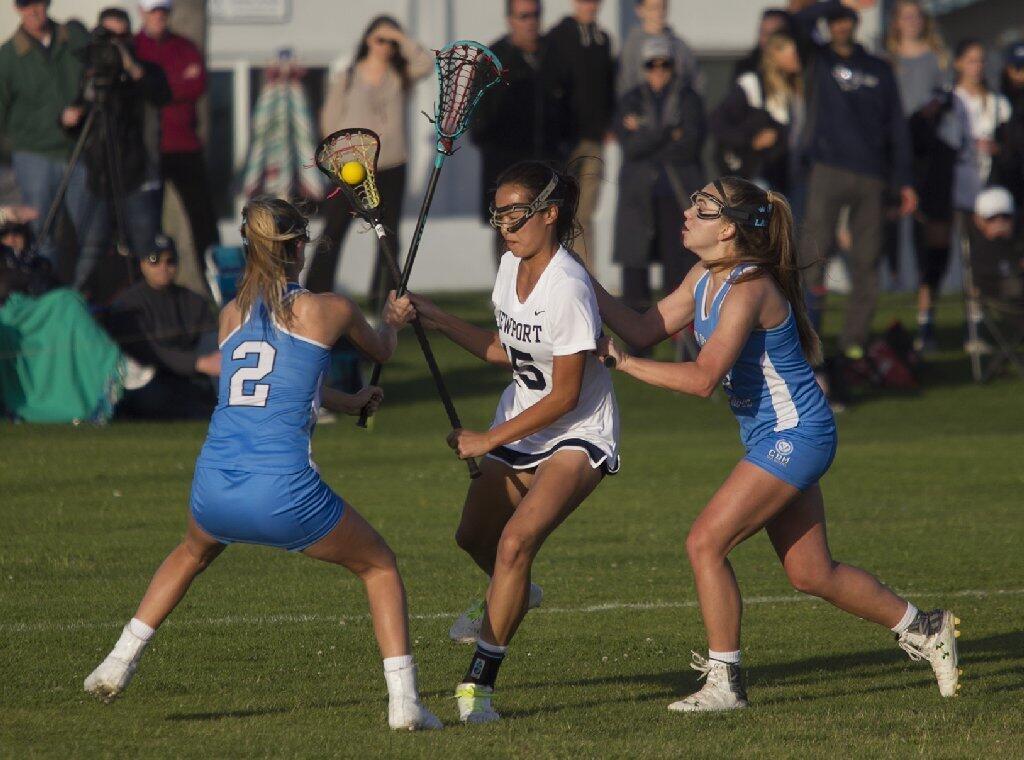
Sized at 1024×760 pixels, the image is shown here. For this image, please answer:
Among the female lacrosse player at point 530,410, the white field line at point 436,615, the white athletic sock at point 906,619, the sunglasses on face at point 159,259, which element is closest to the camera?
the female lacrosse player at point 530,410

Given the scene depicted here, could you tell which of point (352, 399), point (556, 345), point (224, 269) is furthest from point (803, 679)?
point (224, 269)

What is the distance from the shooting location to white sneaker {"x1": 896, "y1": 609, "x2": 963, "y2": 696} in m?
6.68

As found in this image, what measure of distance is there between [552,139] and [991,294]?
3822mm

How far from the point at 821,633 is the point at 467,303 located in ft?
39.0

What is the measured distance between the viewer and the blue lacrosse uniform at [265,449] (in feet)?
19.4

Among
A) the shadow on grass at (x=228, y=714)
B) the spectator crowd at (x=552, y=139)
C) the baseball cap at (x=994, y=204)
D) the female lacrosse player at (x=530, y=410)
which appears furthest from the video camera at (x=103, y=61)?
the shadow on grass at (x=228, y=714)

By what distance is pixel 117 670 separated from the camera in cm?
607

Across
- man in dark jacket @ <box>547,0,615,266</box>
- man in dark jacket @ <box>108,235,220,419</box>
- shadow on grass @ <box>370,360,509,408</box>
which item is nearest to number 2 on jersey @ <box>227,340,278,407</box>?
man in dark jacket @ <box>108,235,220,419</box>

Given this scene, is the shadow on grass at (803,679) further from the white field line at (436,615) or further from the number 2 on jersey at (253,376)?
the number 2 on jersey at (253,376)

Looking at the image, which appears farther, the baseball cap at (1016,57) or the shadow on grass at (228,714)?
the baseball cap at (1016,57)

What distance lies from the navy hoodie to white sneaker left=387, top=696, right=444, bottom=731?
9463 millimetres

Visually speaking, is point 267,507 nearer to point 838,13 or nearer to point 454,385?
point 454,385

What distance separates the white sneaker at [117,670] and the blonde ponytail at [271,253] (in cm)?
112

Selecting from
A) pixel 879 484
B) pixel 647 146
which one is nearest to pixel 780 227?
pixel 879 484
